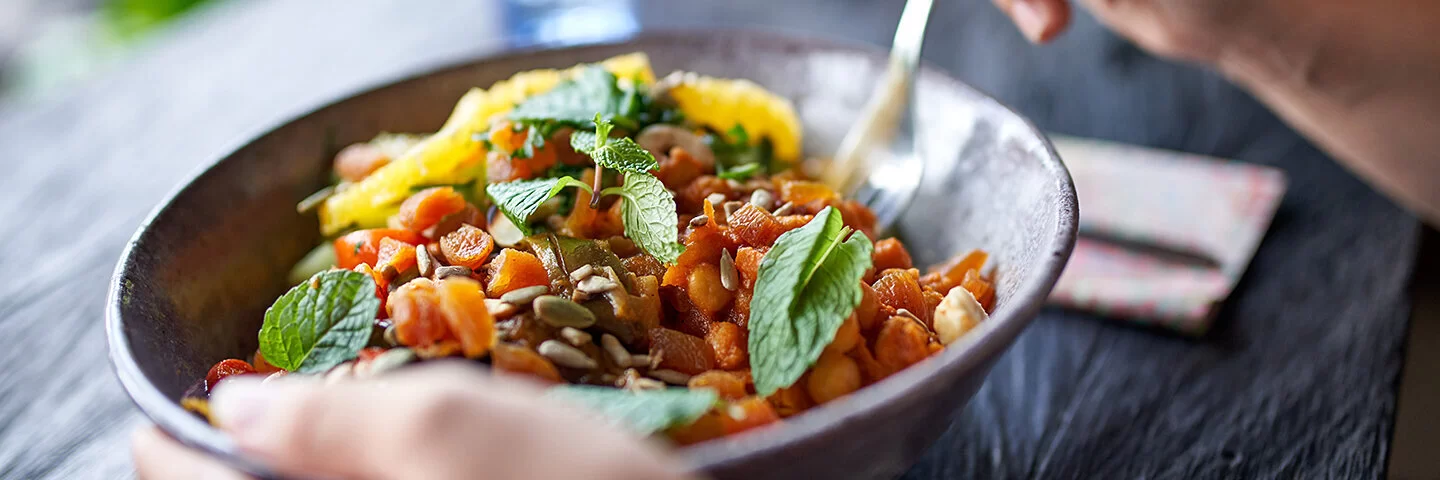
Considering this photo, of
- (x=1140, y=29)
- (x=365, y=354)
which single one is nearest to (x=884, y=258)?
(x=365, y=354)

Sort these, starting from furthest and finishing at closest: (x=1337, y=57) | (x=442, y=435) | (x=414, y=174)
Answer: (x=1337, y=57), (x=414, y=174), (x=442, y=435)

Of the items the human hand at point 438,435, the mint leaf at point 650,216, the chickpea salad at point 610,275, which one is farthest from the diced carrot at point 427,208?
the human hand at point 438,435

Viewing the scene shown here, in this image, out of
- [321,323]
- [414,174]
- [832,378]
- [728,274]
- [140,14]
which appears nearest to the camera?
[832,378]

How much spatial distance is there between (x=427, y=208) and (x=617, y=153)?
0.33 meters

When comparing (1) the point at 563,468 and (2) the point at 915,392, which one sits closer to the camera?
(1) the point at 563,468

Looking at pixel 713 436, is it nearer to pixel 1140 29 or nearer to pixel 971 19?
pixel 1140 29

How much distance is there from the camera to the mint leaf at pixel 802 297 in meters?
1.23

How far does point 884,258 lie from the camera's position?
5.23 ft

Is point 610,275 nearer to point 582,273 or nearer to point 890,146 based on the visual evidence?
point 582,273

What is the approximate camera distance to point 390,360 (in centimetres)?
122

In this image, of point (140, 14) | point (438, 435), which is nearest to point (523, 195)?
point (438, 435)

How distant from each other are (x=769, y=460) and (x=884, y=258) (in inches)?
26.8

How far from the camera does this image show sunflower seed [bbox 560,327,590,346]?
1.30 m

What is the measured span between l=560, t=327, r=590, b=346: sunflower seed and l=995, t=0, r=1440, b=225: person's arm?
1.41 metres
